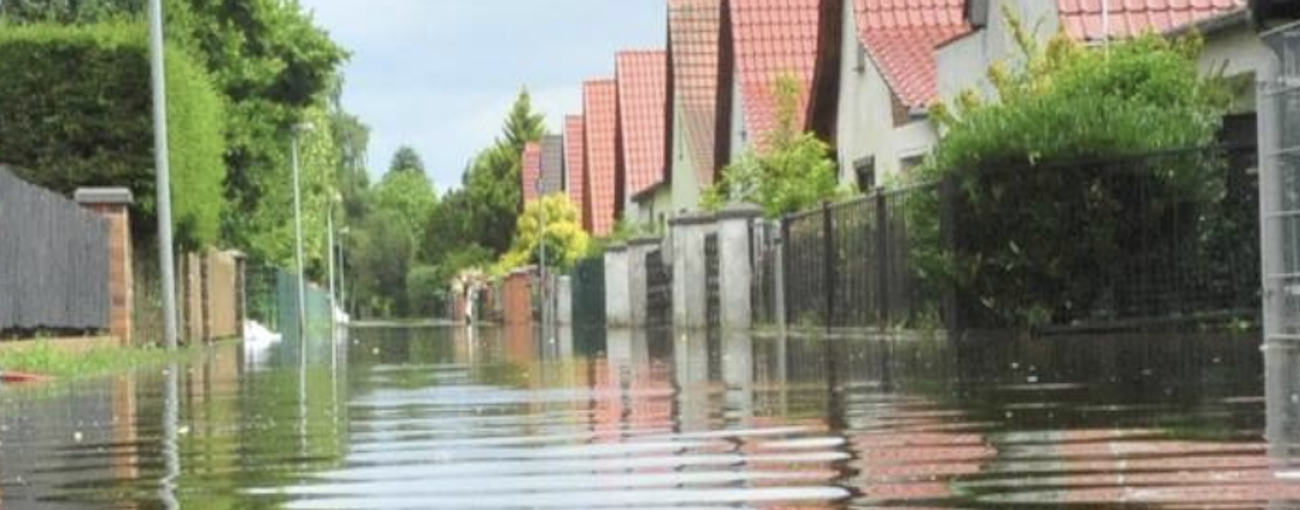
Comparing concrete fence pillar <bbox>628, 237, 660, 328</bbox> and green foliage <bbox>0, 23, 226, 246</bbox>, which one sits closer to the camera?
green foliage <bbox>0, 23, 226, 246</bbox>

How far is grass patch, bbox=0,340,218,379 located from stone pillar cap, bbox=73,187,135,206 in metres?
2.90

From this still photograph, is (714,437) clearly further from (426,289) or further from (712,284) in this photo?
(426,289)

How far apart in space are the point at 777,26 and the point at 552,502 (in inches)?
1766

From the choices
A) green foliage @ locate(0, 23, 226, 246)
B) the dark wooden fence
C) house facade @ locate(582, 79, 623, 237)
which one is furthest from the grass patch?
house facade @ locate(582, 79, 623, 237)

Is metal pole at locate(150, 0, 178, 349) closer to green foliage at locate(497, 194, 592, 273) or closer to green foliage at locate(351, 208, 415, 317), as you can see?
green foliage at locate(497, 194, 592, 273)

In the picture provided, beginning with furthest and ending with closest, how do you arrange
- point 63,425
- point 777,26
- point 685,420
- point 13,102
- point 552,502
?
point 777,26
point 13,102
point 63,425
point 685,420
point 552,502

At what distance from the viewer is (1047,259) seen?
2255 cm

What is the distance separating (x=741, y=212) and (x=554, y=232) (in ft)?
165

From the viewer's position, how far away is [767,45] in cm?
5212

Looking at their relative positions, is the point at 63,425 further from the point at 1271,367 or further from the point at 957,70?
the point at 957,70

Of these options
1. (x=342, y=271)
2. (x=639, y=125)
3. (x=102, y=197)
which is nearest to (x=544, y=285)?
(x=639, y=125)

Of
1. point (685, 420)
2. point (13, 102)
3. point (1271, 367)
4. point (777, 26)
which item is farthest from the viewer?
point (777, 26)

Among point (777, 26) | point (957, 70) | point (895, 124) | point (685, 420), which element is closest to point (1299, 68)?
point (685, 420)

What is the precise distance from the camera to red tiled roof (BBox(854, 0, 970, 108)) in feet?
129
